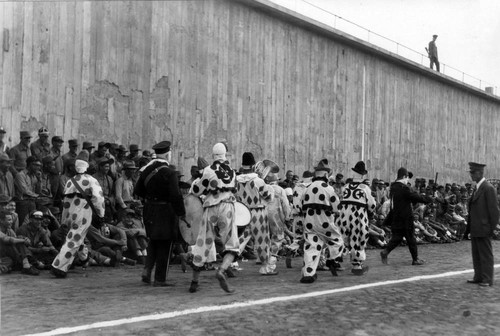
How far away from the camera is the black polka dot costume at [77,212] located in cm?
1010

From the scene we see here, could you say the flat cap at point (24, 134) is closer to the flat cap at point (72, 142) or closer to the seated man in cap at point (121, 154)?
the flat cap at point (72, 142)

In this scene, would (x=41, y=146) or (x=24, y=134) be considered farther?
(x=41, y=146)

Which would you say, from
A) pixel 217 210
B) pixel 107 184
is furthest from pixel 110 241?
pixel 217 210

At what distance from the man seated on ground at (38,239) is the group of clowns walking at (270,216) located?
2.45 meters

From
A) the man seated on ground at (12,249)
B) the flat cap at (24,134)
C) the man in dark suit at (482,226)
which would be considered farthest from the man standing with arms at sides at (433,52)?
the man seated on ground at (12,249)

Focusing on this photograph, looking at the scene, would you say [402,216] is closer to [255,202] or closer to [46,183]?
[255,202]

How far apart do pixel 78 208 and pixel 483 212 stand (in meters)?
6.53

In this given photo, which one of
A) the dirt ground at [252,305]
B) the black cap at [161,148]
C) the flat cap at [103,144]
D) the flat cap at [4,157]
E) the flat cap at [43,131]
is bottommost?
the dirt ground at [252,305]

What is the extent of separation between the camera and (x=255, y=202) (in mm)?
11562

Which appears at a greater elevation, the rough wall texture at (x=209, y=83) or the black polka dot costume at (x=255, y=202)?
the rough wall texture at (x=209, y=83)

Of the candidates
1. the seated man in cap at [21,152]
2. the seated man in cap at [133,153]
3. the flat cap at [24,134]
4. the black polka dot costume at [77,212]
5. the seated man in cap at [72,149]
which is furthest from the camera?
the seated man in cap at [133,153]

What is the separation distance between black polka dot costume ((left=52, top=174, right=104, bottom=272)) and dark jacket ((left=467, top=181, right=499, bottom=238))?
19.9 feet

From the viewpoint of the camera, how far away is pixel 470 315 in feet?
24.5

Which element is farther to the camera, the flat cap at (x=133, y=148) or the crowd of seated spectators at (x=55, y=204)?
the flat cap at (x=133, y=148)
